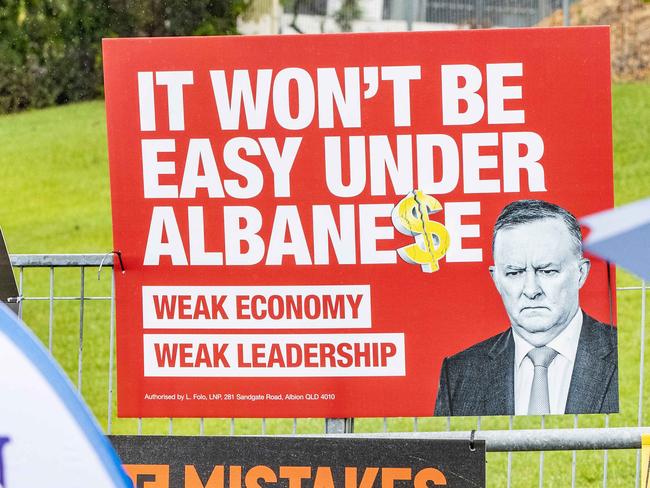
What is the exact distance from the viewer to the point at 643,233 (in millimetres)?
2354

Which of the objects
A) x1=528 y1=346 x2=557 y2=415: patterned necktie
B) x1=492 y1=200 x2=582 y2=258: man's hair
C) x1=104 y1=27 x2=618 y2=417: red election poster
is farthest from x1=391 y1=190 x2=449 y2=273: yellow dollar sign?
x1=528 y1=346 x2=557 y2=415: patterned necktie

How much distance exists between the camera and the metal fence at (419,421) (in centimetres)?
409

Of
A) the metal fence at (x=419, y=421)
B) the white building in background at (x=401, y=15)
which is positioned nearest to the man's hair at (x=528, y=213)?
the metal fence at (x=419, y=421)

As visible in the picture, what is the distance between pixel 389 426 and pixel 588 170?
476 cm

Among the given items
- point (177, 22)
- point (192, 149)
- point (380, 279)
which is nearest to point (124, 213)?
point (192, 149)

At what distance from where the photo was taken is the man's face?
14.6ft

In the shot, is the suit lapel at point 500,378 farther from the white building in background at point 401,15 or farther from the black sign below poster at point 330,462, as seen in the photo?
the white building in background at point 401,15

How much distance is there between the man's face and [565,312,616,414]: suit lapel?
4.2 inches

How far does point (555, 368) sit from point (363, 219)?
924mm

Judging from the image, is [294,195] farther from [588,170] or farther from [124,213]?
[588,170]

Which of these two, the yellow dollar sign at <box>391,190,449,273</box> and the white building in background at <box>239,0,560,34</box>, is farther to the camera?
the white building in background at <box>239,0,560,34</box>

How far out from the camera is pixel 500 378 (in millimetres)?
4559

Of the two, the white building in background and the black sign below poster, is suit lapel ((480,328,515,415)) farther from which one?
the white building in background

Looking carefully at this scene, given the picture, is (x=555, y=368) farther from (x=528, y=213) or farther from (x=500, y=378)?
(x=528, y=213)
